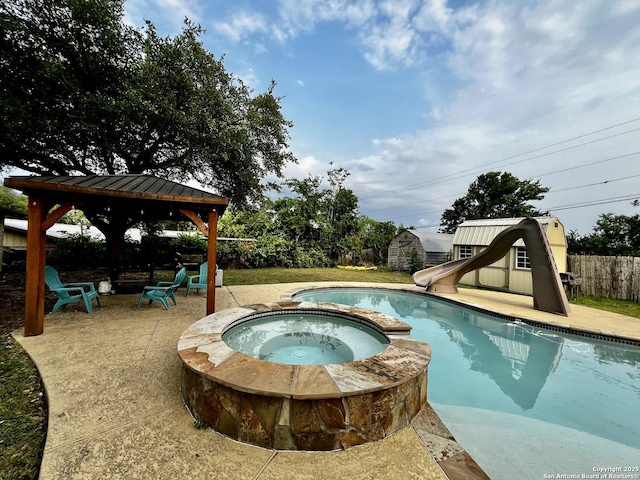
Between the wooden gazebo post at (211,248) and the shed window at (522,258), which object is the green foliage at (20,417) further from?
the shed window at (522,258)

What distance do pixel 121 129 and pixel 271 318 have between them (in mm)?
7958

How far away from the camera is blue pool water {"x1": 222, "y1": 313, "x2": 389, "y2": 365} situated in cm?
369

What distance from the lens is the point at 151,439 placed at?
2.01 meters

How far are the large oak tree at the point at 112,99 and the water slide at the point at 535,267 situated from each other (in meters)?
8.36

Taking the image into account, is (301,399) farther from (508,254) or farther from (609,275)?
(609,275)

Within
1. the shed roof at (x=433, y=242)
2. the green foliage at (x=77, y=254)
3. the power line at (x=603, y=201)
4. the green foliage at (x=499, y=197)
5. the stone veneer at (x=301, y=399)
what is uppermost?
the green foliage at (x=499, y=197)

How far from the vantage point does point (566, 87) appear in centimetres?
984

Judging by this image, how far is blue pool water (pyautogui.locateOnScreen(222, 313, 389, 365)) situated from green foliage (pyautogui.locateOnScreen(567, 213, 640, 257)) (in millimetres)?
17028

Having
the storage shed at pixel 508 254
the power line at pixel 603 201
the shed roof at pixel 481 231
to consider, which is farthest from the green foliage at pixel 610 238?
the shed roof at pixel 481 231

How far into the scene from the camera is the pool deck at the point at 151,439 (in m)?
1.75

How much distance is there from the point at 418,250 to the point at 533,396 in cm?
1306

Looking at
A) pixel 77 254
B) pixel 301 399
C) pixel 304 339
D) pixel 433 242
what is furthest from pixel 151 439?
pixel 433 242

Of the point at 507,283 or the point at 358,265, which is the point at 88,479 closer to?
the point at 507,283

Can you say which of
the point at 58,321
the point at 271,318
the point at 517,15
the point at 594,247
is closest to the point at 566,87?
the point at 517,15
